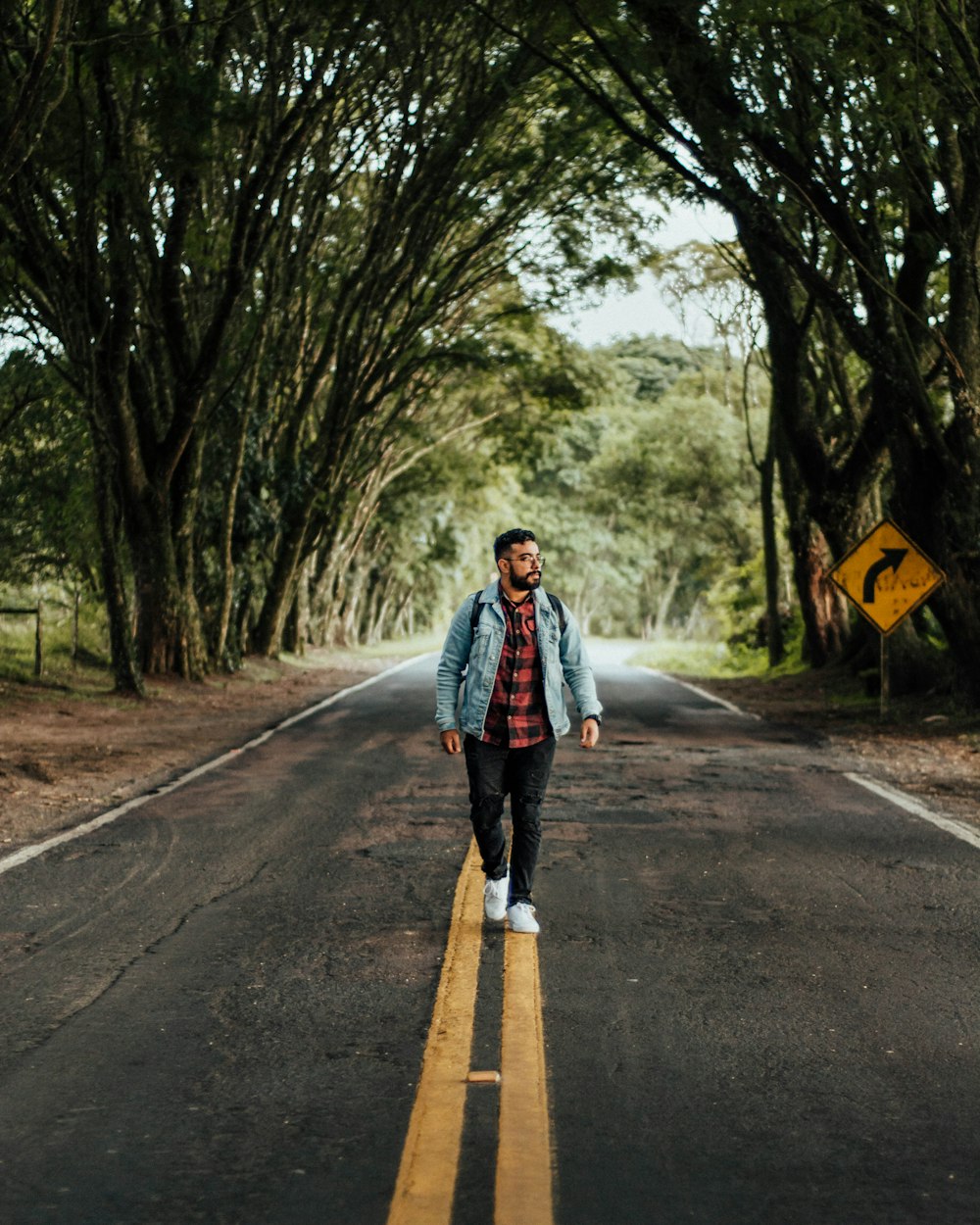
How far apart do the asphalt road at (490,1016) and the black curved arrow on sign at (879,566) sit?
22.9ft

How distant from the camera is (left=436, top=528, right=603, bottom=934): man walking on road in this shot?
687cm

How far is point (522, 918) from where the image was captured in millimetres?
6855

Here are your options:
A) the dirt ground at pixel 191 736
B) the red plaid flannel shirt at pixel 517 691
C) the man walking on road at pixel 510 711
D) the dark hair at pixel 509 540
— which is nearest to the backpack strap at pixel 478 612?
the man walking on road at pixel 510 711

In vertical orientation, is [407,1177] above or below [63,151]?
below

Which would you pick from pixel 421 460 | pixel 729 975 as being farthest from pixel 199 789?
pixel 421 460

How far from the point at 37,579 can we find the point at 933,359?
53.4ft

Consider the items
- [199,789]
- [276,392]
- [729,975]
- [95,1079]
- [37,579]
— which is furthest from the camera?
[276,392]

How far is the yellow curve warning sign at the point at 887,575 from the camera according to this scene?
17234mm

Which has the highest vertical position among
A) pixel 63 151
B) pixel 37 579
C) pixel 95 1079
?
pixel 63 151

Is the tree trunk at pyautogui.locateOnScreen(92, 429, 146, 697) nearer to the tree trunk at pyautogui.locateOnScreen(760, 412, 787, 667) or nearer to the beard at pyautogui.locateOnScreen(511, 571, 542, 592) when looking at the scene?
the tree trunk at pyautogui.locateOnScreen(760, 412, 787, 667)

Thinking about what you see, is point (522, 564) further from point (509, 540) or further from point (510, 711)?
point (510, 711)

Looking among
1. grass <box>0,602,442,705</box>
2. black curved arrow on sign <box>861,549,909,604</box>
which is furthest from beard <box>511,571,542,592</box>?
grass <box>0,602,442,705</box>

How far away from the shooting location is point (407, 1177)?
3.98 m

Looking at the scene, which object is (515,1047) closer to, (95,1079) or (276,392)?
(95,1079)
